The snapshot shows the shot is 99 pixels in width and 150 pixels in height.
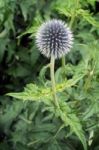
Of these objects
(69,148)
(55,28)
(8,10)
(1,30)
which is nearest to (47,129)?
(69,148)

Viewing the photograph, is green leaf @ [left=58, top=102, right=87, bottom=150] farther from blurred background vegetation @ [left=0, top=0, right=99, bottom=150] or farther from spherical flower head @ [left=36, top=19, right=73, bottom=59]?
spherical flower head @ [left=36, top=19, right=73, bottom=59]

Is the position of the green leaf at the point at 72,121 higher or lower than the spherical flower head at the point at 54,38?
lower

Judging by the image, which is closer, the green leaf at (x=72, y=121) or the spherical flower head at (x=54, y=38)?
the green leaf at (x=72, y=121)

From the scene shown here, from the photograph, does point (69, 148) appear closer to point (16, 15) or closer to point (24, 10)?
point (24, 10)

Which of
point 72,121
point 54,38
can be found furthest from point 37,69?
point 72,121

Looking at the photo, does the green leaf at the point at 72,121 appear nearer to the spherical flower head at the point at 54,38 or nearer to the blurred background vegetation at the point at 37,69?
the blurred background vegetation at the point at 37,69

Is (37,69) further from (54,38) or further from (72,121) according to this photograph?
(72,121)

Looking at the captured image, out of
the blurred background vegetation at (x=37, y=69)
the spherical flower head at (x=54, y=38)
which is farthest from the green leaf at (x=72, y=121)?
the spherical flower head at (x=54, y=38)
